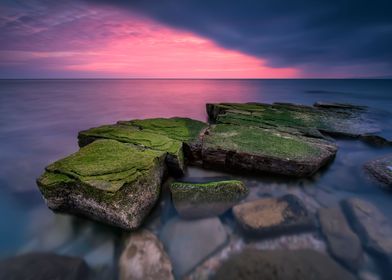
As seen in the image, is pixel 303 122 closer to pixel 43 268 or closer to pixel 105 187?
pixel 105 187

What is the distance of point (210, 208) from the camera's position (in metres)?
4.07

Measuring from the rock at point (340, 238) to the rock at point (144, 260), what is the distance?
8.49 feet

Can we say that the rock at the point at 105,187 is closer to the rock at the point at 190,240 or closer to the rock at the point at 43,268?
the rock at the point at 190,240

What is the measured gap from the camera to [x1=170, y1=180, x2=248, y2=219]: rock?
13.3 feet

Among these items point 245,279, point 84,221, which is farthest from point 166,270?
point 84,221

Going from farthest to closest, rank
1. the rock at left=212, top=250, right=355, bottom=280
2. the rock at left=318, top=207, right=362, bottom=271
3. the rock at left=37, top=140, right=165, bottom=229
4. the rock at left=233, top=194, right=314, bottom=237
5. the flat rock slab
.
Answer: the flat rock slab, the rock at left=233, top=194, right=314, bottom=237, the rock at left=37, top=140, right=165, bottom=229, the rock at left=318, top=207, right=362, bottom=271, the rock at left=212, top=250, right=355, bottom=280

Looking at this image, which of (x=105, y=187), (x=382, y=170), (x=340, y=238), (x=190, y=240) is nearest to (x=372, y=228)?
(x=340, y=238)

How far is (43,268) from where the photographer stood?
2986mm

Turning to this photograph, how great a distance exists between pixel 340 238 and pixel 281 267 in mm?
1284

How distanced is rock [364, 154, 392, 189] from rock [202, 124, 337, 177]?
3.17 feet

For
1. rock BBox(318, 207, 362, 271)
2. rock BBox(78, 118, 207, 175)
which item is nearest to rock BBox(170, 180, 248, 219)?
rock BBox(78, 118, 207, 175)

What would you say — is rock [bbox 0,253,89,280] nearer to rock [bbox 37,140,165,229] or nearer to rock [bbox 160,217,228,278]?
rock [bbox 37,140,165,229]

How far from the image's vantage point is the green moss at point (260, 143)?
5.19 metres

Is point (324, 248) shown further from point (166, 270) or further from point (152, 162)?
point (152, 162)
